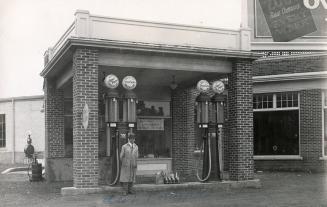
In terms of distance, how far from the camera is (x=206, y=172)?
13.9m

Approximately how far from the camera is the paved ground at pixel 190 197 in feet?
35.0

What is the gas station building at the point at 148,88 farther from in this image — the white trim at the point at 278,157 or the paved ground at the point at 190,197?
the white trim at the point at 278,157

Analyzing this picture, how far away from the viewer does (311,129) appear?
18.7m

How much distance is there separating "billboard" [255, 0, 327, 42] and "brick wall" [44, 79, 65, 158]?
899cm

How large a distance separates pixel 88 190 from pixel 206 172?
142 inches

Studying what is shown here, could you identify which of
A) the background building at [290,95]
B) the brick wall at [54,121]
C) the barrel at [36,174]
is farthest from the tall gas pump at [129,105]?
the background building at [290,95]

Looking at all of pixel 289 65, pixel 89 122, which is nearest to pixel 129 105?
pixel 89 122

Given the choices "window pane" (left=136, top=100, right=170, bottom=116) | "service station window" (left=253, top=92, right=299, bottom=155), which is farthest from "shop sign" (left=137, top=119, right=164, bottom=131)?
"service station window" (left=253, top=92, right=299, bottom=155)

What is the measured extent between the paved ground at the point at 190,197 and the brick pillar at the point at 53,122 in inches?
94.4

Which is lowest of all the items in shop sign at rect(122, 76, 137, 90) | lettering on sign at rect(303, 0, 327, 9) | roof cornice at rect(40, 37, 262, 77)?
shop sign at rect(122, 76, 137, 90)

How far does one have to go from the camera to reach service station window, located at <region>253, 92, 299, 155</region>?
19281 millimetres

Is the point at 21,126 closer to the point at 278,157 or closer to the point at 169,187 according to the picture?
the point at 278,157

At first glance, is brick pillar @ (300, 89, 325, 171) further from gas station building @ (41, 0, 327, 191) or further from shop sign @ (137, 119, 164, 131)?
shop sign @ (137, 119, 164, 131)

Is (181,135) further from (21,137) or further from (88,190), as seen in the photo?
(21,137)
